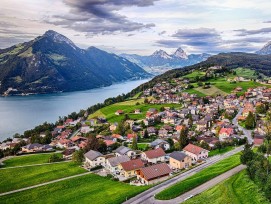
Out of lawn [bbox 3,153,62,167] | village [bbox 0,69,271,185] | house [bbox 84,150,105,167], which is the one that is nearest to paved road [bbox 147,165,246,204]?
village [bbox 0,69,271,185]

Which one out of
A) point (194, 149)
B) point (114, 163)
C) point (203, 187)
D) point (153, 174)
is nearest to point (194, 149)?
point (194, 149)

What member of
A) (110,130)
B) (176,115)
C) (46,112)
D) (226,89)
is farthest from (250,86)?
(46,112)

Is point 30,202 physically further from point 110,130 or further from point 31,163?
point 110,130

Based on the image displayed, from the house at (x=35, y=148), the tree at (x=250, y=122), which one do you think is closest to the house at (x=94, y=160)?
the house at (x=35, y=148)

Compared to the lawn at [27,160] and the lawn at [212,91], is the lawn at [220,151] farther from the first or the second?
the lawn at [212,91]

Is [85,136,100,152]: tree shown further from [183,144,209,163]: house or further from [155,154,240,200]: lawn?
[155,154,240,200]: lawn
